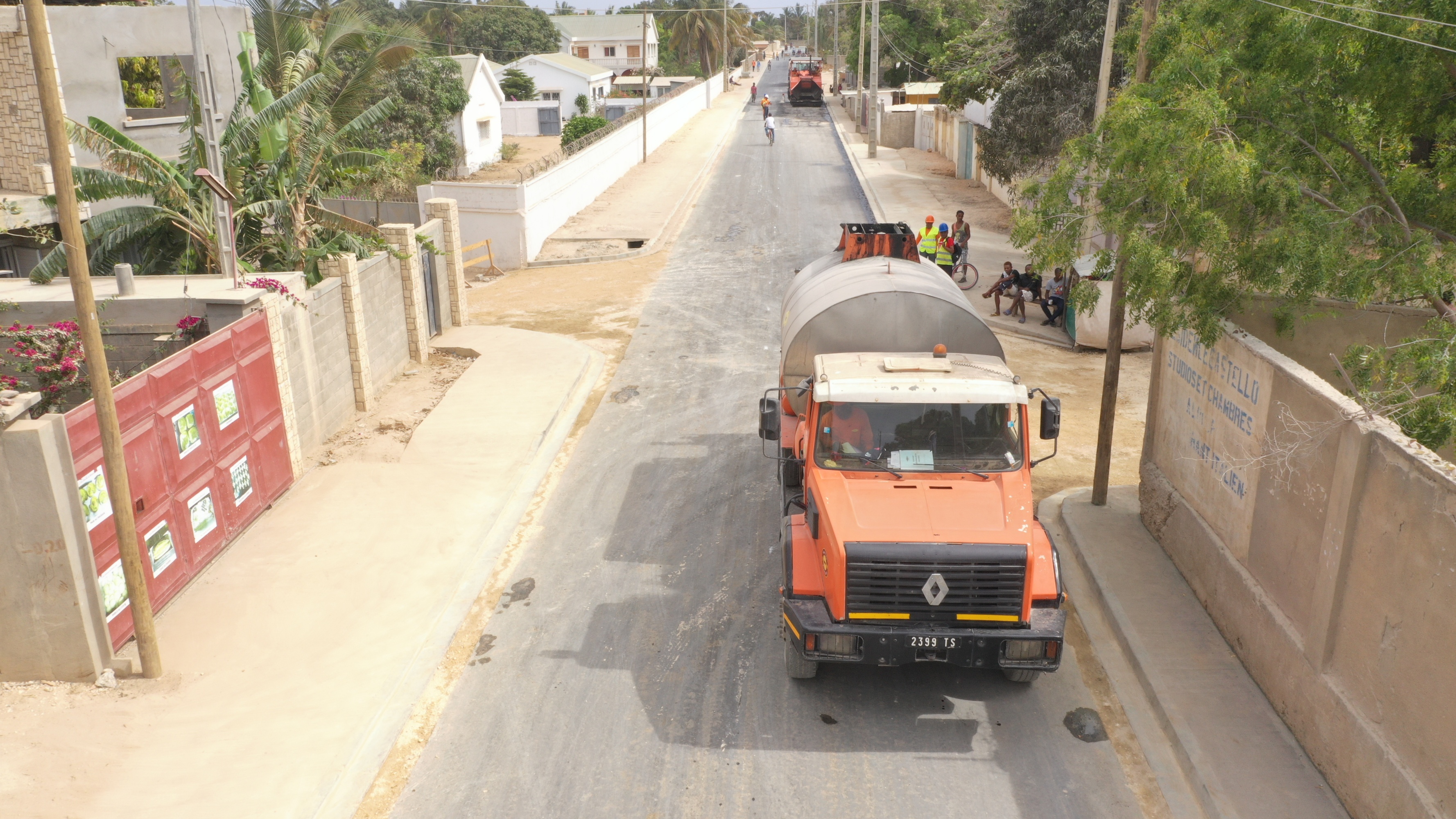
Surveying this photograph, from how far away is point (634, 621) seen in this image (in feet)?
33.6

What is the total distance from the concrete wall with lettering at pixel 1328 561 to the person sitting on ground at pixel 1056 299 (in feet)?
32.5

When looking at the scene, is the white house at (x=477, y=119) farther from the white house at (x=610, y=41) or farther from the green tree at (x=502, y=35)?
the white house at (x=610, y=41)

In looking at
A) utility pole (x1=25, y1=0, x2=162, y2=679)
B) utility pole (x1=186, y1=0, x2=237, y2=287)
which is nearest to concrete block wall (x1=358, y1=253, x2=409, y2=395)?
utility pole (x1=186, y1=0, x2=237, y2=287)

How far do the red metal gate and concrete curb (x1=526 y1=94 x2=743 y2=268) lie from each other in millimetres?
15748

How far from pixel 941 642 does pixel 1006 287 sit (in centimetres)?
1513

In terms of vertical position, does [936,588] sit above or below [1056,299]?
above

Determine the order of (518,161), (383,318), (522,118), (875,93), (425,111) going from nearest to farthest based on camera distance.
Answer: (383,318), (875,93), (425,111), (518,161), (522,118)

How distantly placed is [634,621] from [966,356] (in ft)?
13.9

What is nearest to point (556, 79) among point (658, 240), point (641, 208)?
point (641, 208)

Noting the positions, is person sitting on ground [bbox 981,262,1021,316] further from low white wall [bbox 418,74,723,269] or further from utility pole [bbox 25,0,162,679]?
utility pole [bbox 25,0,162,679]

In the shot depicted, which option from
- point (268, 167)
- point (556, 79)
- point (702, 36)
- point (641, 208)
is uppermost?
point (702, 36)

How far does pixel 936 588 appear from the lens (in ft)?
26.3

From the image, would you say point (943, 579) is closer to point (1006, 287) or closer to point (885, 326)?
point (885, 326)

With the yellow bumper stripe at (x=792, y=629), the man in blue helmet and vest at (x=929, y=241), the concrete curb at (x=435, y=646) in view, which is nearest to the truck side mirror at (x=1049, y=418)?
the yellow bumper stripe at (x=792, y=629)
